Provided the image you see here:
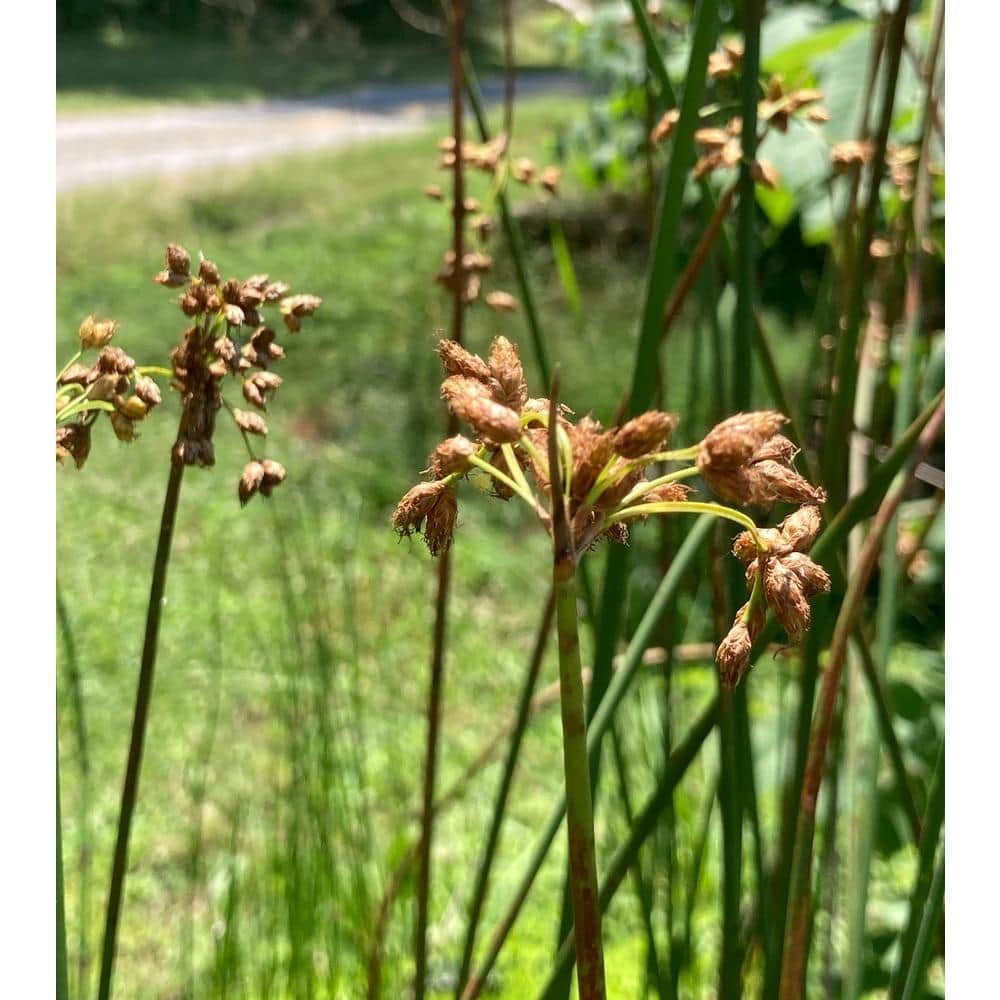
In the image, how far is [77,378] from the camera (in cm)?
33

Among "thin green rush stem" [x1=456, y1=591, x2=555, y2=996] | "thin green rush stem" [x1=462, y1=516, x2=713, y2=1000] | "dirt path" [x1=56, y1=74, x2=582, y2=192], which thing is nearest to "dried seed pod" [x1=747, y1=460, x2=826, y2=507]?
"thin green rush stem" [x1=462, y1=516, x2=713, y2=1000]

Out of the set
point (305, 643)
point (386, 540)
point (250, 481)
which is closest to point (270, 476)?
point (250, 481)

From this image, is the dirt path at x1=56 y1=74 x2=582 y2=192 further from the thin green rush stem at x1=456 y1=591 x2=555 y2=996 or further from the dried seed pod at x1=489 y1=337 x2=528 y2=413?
the dried seed pod at x1=489 y1=337 x2=528 y2=413

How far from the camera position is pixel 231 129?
2.90 m

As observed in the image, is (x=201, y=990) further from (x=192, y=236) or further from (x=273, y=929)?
(x=192, y=236)

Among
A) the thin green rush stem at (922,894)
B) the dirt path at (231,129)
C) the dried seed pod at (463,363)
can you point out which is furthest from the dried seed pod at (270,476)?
the dirt path at (231,129)

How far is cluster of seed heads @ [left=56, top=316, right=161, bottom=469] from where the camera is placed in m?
0.32

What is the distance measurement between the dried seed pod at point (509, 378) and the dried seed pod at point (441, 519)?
2 cm

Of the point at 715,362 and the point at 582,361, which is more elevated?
the point at 715,362

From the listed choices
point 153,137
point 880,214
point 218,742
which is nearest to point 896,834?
point 880,214

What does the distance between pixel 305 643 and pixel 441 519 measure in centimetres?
119

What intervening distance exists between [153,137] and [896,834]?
2.08 meters

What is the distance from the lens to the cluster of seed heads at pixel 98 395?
316mm

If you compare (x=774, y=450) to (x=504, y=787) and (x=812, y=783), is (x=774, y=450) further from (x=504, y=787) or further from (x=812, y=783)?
(x=504, y=787)
